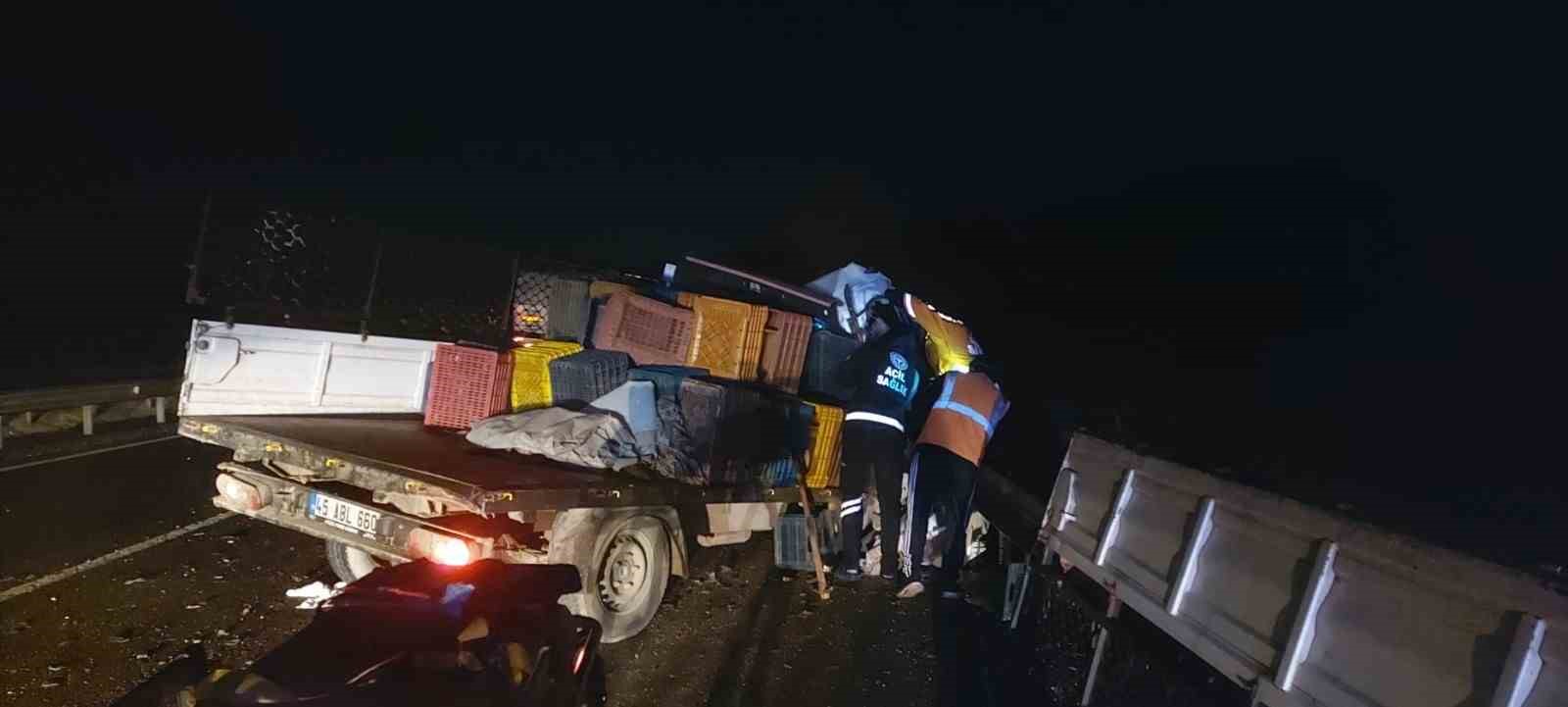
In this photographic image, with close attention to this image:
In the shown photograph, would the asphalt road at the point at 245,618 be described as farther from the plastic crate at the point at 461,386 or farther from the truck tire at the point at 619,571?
the plastic crate at the point at 461,386

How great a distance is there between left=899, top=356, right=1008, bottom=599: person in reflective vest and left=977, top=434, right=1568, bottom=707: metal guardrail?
1.46m

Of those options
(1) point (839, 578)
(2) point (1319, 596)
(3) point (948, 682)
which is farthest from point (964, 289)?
(2) point (1319, 596)

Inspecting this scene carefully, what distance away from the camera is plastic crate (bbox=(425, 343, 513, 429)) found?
19.3ft

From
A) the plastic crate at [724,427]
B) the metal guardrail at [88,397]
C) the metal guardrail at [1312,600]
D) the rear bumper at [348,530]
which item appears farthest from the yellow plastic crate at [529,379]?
the metal guardrail at [88,397]

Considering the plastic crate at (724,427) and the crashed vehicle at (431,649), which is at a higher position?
the plastic crate at (724,427)

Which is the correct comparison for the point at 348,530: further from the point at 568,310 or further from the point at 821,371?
the point at 821,371

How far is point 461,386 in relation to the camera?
5.92 m

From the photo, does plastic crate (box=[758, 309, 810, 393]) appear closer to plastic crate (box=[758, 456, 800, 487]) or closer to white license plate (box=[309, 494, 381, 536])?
plastic crate (box=[758, 456, 800, 487])

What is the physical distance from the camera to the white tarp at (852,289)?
7578mm

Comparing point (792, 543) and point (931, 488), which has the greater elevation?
point (931, 488)

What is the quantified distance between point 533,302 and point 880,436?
10.3 feet

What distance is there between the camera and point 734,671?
465 cm

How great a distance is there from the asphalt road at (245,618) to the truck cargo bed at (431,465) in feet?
2.80

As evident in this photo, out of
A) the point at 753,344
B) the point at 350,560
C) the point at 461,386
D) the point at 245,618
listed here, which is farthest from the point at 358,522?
the point at 753,344
